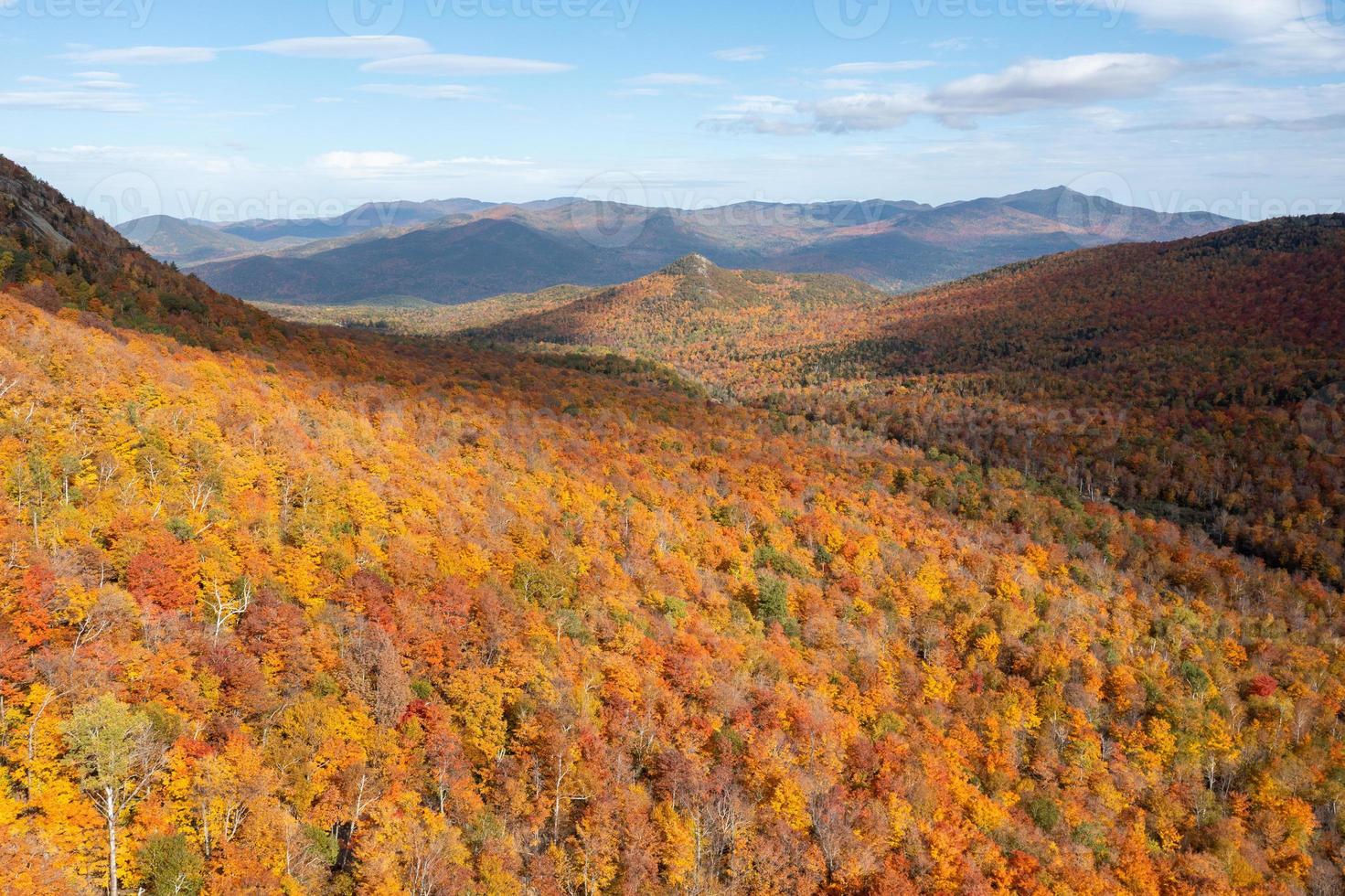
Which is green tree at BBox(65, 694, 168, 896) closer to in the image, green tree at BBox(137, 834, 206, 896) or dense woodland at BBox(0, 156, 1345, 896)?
dense woodland at BBox(0, 156, 1345, 896)

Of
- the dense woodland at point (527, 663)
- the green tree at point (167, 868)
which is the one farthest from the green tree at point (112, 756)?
the green tree at point (167, 868)

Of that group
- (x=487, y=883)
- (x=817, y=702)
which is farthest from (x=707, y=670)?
(x=487, y=883)

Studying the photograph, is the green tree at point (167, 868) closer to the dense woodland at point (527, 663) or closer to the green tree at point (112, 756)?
the dense woodland at point (527, 663)

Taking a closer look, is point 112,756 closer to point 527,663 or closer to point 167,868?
point 167,868

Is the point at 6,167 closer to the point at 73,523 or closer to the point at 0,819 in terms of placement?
the point at 73,523

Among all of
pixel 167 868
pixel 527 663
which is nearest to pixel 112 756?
pixel 167 868

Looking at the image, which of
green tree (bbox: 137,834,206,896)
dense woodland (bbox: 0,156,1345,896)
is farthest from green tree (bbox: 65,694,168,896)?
green tree (bbox: 137,834,206,896)
